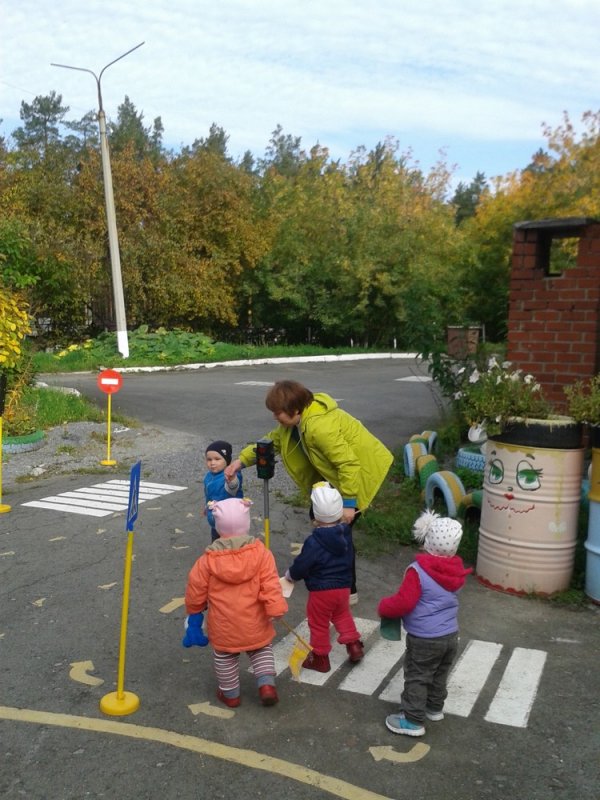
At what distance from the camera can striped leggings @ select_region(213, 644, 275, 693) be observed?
400 cm

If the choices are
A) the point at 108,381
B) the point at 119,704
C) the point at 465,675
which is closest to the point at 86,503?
the point at 108,381

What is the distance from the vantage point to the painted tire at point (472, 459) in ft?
26.3

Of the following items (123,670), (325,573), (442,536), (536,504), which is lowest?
(123,670)

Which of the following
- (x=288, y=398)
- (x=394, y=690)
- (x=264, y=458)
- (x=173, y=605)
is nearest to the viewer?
(x=394, y=690)

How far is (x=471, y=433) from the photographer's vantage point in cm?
659

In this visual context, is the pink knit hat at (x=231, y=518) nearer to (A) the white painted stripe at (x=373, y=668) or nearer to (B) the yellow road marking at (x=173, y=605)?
(A) the white painted stripe at (x=373, y=668)

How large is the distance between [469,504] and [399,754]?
134 inches

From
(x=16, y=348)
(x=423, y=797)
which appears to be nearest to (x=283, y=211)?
(x=16, y=348)

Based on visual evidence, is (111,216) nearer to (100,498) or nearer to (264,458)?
(100,498)

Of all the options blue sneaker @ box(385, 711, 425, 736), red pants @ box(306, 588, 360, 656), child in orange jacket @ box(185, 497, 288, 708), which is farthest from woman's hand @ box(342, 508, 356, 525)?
blue sneaker @ box(385, 711, 425, 736)

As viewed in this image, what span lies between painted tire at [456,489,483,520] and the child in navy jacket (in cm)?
250

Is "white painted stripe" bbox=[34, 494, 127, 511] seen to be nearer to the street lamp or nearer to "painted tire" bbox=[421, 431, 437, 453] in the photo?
"painted tire" bbox=[421, 431, 437, 453]

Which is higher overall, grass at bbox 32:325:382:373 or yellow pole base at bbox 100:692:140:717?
grass at bbox 32:325:382:373

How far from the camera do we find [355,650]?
4566 millimetres
